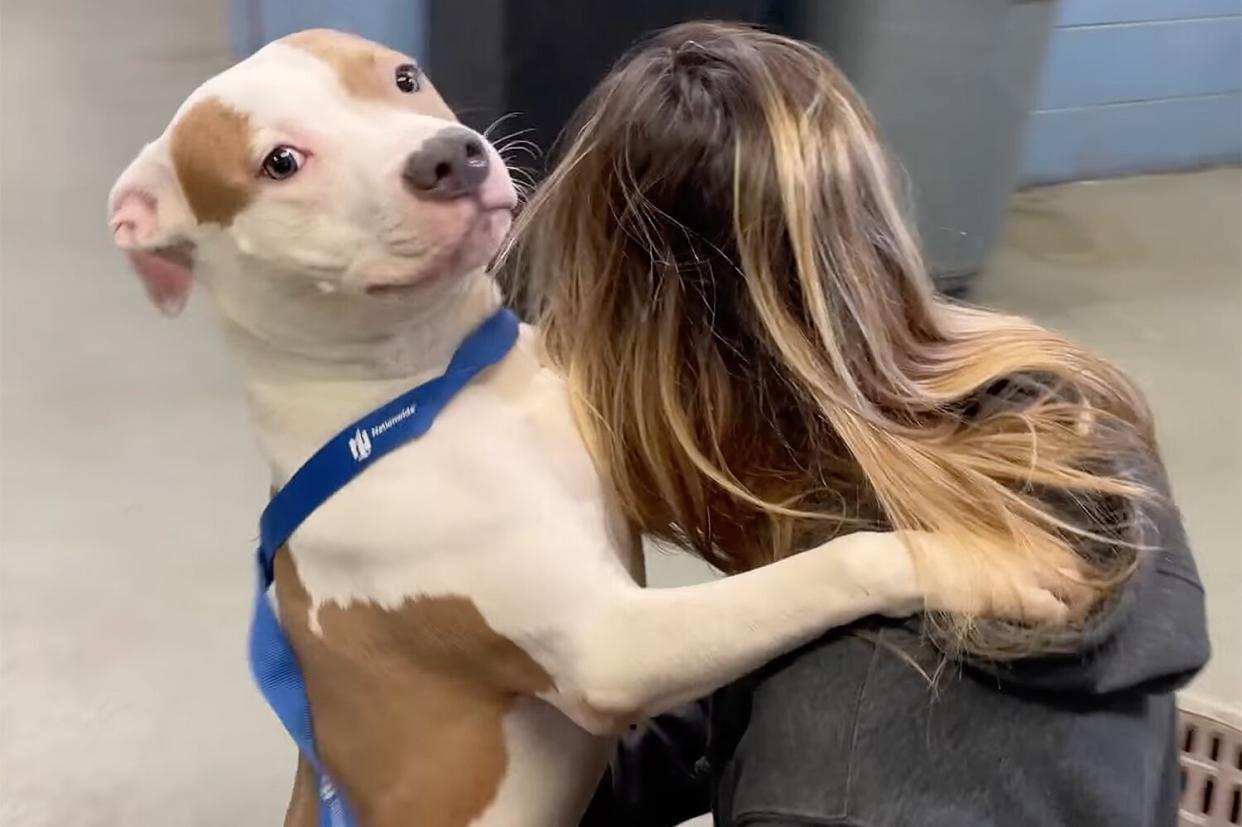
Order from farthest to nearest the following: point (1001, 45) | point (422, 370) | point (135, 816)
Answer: point (1001, 45), point (135, 816), point (422, 370)

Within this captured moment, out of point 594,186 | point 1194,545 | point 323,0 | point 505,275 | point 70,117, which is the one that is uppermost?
point 594,186

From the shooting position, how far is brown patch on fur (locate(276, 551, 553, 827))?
1.05 meters

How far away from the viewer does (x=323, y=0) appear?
329cm

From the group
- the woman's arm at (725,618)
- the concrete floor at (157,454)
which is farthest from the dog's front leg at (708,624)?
the concrete floor at (157,454)

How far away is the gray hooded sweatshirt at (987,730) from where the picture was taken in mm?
841

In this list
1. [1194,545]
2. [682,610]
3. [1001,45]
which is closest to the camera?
[682,610]

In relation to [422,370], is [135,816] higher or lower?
lower

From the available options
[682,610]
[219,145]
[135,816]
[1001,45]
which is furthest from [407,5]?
[682,610]

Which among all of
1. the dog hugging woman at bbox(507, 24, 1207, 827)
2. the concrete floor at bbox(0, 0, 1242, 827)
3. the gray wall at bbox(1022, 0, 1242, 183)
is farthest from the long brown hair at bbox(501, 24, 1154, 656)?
the gray wall at bbox(1022, 0, 1242, 183)

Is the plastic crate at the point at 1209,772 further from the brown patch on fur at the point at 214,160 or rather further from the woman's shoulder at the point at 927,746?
the brown patch on fur at the point at 214,160

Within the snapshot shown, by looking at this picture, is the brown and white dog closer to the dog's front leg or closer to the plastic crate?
the dog's front leg

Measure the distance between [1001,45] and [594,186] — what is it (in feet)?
5.78

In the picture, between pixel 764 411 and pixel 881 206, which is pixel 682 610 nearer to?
pixel 764 411

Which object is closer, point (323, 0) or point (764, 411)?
point (764, 411)
